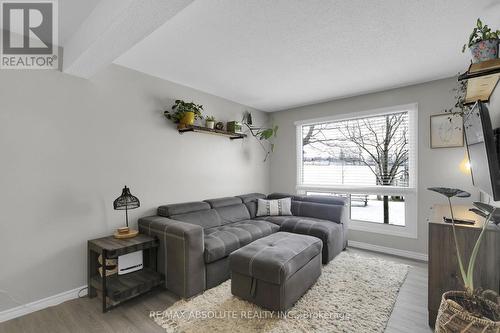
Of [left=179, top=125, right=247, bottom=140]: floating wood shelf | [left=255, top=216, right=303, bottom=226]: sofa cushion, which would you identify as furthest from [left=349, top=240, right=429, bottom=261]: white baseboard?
[left=179, top=125, right=247, bottom=140]: floating wood shelf

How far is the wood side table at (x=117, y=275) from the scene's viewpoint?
2.04 meters

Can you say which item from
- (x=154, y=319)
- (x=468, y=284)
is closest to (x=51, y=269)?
(x=154, y=319)

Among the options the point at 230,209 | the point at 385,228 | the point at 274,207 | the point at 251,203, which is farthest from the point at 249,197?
the point at 385,228

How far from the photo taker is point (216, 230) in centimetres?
290

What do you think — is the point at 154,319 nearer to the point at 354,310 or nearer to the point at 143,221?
the point at 143,221

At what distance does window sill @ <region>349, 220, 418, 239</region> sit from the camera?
10.9 ft

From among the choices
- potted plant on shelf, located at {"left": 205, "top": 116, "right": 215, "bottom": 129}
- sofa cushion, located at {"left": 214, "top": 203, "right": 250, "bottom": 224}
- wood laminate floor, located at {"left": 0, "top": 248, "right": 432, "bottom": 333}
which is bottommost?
wood laminate floor, located at {"left": 0, "top": 248, "right": 432, "bottom": 333}

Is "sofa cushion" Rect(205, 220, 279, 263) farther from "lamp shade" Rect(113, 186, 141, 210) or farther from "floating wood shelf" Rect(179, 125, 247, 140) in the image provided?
"floating wood shelf" Rect(179, 125, 247, 140)

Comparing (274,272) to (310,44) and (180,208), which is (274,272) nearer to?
(180,208)

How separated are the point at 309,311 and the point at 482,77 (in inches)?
88.0

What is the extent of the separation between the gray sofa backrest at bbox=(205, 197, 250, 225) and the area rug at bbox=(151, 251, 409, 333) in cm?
99

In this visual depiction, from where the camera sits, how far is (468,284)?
1466 mm

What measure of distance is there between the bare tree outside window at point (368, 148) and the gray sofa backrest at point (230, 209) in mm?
1663

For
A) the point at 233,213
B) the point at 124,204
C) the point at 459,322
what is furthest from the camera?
the point at 233,213
